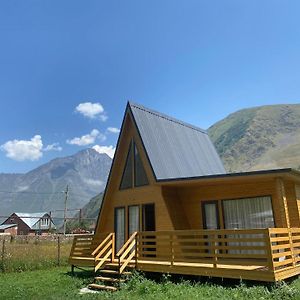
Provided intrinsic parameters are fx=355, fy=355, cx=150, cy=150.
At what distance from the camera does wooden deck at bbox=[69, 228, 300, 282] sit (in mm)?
9773

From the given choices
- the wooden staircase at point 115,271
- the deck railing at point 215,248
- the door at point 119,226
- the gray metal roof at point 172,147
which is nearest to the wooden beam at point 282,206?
the deck railing at point 215,248

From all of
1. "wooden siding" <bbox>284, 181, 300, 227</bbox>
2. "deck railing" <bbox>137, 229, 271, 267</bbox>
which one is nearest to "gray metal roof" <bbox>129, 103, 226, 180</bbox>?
"deck railing" <bbox>137, 229, 271, 267</bbox>

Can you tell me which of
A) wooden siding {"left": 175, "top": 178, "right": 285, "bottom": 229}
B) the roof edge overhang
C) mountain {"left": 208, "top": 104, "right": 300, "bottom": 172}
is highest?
mountain {"left": 208, "top": 104, "right": 300, "bottom": 172}

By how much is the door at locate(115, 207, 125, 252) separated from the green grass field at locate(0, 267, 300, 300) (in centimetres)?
314

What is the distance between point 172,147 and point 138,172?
7.11ft

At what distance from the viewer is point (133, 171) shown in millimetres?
16875

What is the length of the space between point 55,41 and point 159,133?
6885mm

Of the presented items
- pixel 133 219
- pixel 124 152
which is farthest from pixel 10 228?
pixel 133 219

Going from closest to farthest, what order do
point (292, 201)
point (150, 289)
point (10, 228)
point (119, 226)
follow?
point (150, 289), point (292, 201), point (119, 226), point (10, 228)

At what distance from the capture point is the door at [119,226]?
55.2 ft

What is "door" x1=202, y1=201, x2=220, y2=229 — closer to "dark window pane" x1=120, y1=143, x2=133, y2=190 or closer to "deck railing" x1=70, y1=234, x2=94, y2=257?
"dark window pane" x1=120, y1=143, x2=133, y2=190

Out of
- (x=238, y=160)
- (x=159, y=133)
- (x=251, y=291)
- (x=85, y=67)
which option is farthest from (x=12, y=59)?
(x=238, y=160)

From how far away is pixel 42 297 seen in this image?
10.2 metres

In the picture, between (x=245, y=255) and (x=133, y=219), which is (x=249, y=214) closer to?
(x=245, y=255)
